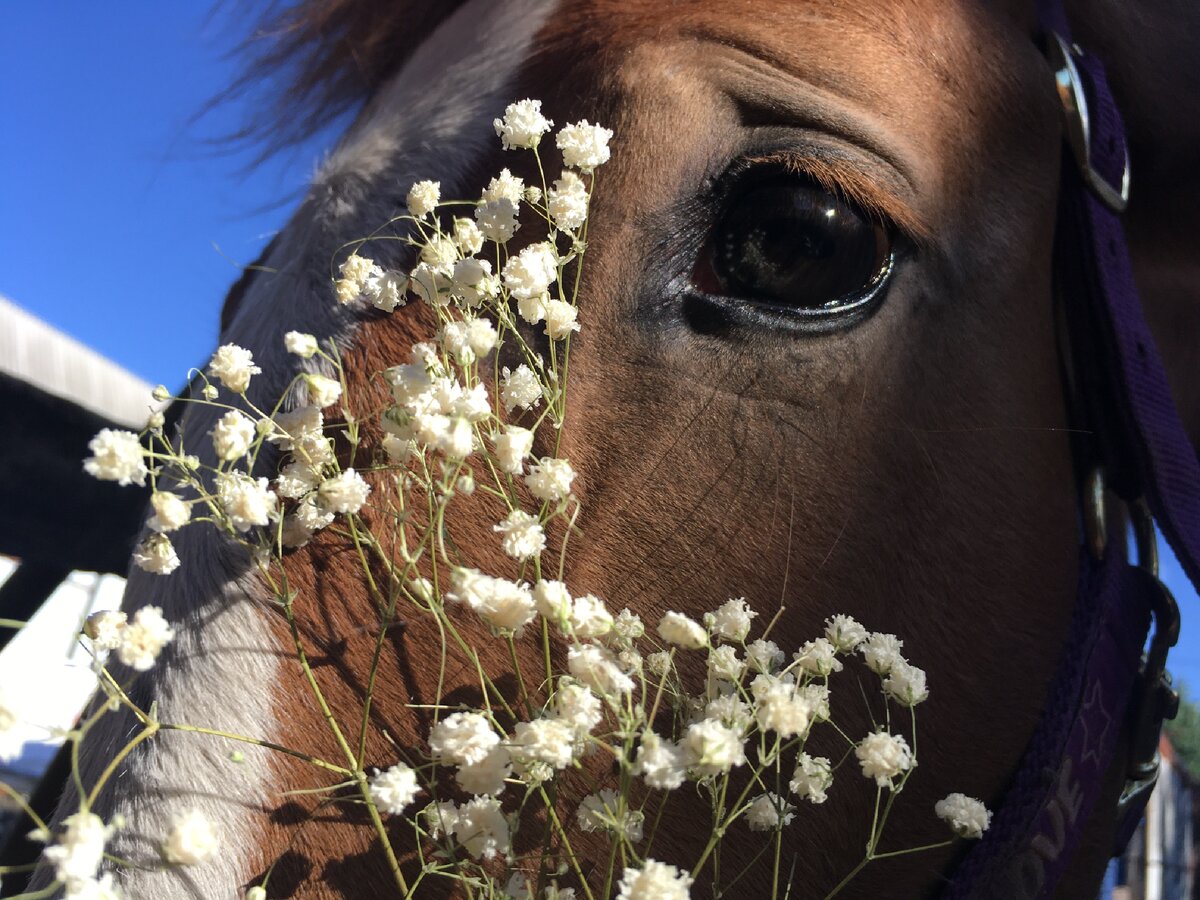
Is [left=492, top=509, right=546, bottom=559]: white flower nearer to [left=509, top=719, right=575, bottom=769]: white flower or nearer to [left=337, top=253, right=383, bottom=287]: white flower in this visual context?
[left=509, top=719, right=575, bottom=769]: white flower

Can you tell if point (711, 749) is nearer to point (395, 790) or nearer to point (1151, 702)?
point (395, 790)

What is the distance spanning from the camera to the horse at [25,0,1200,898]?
29.4 inches

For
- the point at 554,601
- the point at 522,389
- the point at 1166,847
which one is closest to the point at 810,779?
the point at 554,601

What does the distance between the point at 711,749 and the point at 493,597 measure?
172 mm

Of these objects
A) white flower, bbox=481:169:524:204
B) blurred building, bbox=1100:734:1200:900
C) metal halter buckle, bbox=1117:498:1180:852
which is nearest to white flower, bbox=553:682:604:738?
white flower, bbox=481:169:524:204

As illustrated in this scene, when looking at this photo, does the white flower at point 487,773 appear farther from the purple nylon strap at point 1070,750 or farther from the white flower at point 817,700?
the purple nylon strap at point 1070,750

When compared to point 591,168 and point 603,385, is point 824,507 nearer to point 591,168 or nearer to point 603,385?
point 603,385

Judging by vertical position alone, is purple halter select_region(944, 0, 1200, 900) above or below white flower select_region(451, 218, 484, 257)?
below

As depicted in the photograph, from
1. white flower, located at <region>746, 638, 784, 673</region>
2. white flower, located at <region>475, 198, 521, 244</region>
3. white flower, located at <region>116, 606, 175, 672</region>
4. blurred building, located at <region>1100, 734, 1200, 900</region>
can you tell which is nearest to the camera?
white flower, located at <region>116, 606, 175, 672</region>

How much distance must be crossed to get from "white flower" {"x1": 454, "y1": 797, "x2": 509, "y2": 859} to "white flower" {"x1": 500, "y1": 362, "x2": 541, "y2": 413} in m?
0.32

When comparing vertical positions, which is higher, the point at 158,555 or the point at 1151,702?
the point at 158,555

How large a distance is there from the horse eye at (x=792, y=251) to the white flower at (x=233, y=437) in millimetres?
445

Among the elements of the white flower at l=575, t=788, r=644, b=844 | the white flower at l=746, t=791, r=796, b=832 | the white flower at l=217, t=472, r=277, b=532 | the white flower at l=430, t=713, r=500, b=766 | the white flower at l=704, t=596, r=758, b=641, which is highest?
the white flower at l=217, t=472, r=277, b=532

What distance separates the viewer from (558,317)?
0.76 metres
